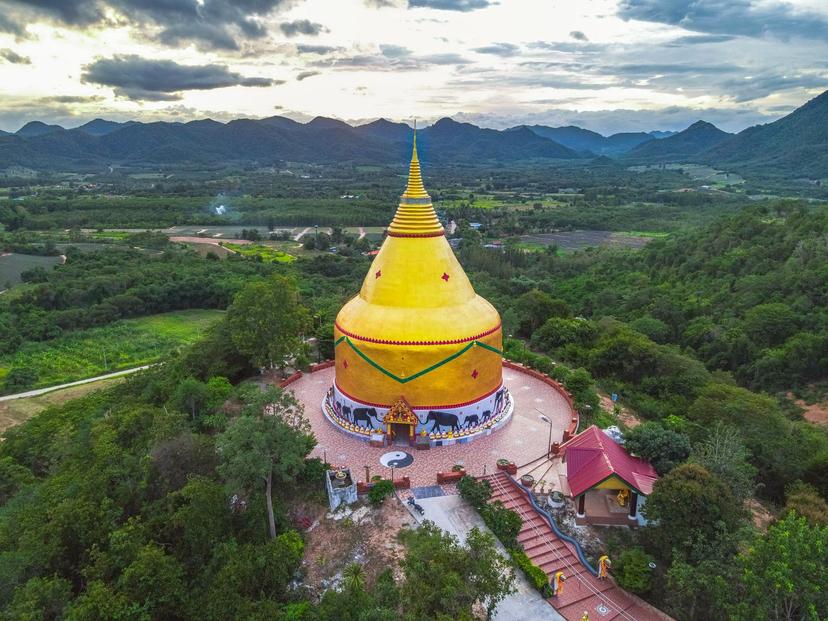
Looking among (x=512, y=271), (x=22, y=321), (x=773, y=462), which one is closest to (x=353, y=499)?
(x=773, y=462)

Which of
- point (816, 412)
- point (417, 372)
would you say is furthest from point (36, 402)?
point (816, 412)

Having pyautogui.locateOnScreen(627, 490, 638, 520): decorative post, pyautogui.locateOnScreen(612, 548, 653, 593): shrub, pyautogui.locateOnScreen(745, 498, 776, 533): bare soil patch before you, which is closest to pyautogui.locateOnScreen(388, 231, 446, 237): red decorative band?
pyautogui.locateOnScreen(627, 490, 638, 520): decorative post

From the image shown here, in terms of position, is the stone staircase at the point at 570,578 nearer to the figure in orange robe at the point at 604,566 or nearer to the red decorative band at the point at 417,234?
the figure in orange robe at the point at 604,566

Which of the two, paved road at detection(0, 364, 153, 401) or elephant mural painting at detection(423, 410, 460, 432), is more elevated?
elephant mural painting at detection(423, 410, 460, 432)

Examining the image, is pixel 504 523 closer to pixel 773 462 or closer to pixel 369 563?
pixel 369 563

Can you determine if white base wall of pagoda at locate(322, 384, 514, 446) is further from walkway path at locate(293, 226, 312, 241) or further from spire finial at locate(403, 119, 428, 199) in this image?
walkway path at locate(293, 226, 312, 241)
